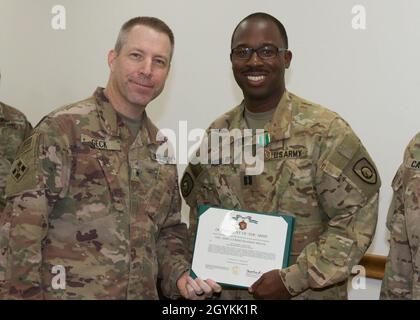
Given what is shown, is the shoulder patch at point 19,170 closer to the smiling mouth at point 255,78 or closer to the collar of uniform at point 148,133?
the collar of uniform at point 148,133

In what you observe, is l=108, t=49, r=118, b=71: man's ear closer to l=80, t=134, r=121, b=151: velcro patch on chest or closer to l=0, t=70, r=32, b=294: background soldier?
l=80, t=134, r=121, b=151: velcro patch on chest

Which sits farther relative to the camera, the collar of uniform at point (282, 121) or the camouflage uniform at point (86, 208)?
the collar of uniform at point (282, 121)

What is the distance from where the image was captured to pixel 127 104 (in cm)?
210

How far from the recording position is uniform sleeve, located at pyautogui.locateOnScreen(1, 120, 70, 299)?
5.82 feet

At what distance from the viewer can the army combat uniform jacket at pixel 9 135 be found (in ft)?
9.83

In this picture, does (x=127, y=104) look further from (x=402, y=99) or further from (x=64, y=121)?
(x=402, y=99)

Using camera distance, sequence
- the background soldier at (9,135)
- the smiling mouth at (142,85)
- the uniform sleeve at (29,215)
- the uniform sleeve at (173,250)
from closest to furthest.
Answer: the uniform sleeve at (29,215), the smiling mouth at (142,85), the uniform sleeve at (173,250), the background soldier at (9,135)

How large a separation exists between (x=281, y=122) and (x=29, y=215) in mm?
989

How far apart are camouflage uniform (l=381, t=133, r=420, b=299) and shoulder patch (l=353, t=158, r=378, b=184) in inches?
4.5

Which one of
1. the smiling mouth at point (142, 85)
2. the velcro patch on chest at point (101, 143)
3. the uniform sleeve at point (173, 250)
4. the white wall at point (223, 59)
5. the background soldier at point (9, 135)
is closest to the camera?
the velcro patch on chest at point (101, 143)

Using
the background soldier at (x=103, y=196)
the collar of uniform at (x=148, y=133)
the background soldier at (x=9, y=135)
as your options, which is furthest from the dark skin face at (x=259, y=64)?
the background soldier at (x=9, y=135)

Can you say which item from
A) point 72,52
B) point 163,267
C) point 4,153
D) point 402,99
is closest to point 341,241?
point 163,267

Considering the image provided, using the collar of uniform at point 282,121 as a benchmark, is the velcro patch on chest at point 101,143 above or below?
below
